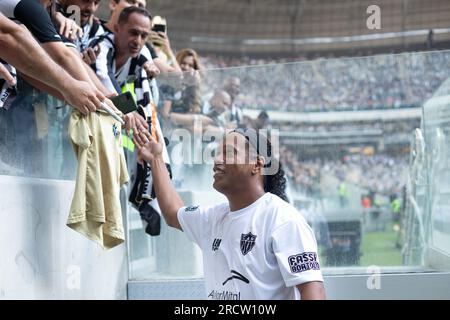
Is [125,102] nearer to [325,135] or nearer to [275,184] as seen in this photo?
[275,184]

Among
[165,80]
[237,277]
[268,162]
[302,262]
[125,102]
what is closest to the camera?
[302,262]

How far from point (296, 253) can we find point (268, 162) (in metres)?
0.56

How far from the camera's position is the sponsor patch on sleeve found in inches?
91.7

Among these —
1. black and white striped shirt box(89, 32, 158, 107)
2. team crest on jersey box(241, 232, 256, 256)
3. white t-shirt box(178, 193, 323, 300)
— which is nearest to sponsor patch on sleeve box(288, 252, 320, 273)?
white t-shirt box(178, 193, 323, 300)

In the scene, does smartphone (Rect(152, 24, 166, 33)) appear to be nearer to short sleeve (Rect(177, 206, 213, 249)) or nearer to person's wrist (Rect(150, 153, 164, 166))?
person's wrist (Rect(150, 153, 164, 166))

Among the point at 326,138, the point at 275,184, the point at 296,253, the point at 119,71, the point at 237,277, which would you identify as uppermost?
the point at 119,71

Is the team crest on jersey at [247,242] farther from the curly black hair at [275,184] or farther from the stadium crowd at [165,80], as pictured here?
the stadium crowd at [165,80]

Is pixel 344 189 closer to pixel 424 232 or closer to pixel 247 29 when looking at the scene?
pixel 424 232

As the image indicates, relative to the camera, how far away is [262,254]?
2.44m

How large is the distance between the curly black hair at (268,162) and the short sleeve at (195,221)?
278 mm

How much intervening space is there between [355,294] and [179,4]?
935 inches

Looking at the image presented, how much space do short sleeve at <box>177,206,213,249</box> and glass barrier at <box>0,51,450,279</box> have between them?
0.97m

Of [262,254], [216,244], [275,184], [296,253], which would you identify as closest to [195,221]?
[216,244]

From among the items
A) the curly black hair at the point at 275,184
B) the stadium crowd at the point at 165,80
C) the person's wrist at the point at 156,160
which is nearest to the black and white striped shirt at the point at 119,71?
the stadium crowd at the point at 165,80
